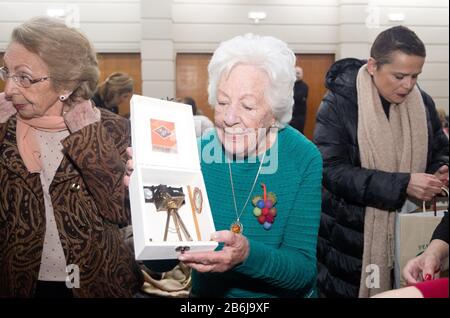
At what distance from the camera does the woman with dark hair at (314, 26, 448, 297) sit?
1.25 m

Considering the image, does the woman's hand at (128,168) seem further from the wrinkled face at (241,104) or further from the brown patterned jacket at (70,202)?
the wrinkled face at (241,104)

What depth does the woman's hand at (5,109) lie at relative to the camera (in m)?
1.05

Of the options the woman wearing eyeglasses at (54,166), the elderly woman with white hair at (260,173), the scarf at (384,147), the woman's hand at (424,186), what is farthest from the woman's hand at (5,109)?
the woman's hand at (424,186)

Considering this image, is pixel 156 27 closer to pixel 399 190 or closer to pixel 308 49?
pixel 308 49

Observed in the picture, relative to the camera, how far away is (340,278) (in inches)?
55.4

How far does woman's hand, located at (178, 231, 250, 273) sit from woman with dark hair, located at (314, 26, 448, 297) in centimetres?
50

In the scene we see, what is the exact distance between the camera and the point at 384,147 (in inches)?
50.6

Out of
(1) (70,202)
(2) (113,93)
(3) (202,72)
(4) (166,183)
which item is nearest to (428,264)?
(4) (166,183)

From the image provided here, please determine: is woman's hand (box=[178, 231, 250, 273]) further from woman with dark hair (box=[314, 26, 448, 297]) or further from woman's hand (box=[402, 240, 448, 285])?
woman with dark hair (box=[314, 26, 448, 297])

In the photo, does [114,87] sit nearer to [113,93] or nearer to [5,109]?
[113,93]

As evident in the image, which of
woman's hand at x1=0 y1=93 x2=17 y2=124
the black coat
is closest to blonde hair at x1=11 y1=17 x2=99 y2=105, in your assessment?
woman's hand at x1=0 y1=93 x2=17 y2=124

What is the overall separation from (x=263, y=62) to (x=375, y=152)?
1.53ft

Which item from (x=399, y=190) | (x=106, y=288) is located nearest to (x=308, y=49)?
(x=399, y=190)
